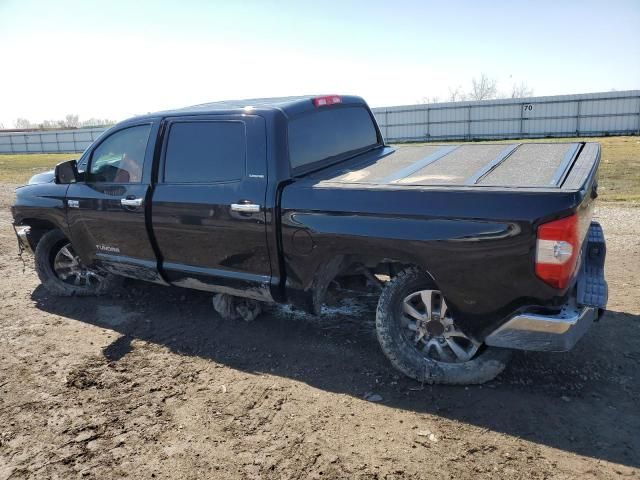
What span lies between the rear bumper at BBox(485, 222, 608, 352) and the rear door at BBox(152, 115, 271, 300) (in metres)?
1.83

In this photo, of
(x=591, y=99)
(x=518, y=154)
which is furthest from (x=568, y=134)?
(x=518, y=154)

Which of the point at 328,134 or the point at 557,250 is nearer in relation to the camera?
the point at 557,250

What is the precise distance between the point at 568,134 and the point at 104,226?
3173cm

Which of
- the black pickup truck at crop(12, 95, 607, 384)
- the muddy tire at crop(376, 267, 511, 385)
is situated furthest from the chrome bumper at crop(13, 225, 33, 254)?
the muddy tire at crop(376, 267, 511, 385)

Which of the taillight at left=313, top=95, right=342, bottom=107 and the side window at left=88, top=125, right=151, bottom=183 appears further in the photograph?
the side window at left=88, top=125, right=151, bottom=183

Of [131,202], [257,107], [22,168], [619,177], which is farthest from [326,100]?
[22,168]

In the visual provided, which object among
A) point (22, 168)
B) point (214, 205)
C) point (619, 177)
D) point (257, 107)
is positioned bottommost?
point (22, 168)

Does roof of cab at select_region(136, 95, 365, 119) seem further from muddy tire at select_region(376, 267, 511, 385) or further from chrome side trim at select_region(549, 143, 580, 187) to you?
chrome side trim at select_region(549, 143, 580, 187)

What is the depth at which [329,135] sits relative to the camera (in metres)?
4.56

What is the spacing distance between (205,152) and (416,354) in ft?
7.77

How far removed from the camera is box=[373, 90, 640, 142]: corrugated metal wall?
2984 centimetres

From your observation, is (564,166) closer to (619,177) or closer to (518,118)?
(619,177)

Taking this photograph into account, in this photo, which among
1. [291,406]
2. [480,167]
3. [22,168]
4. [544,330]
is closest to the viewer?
[544,330]

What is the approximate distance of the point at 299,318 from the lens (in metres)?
4.79
